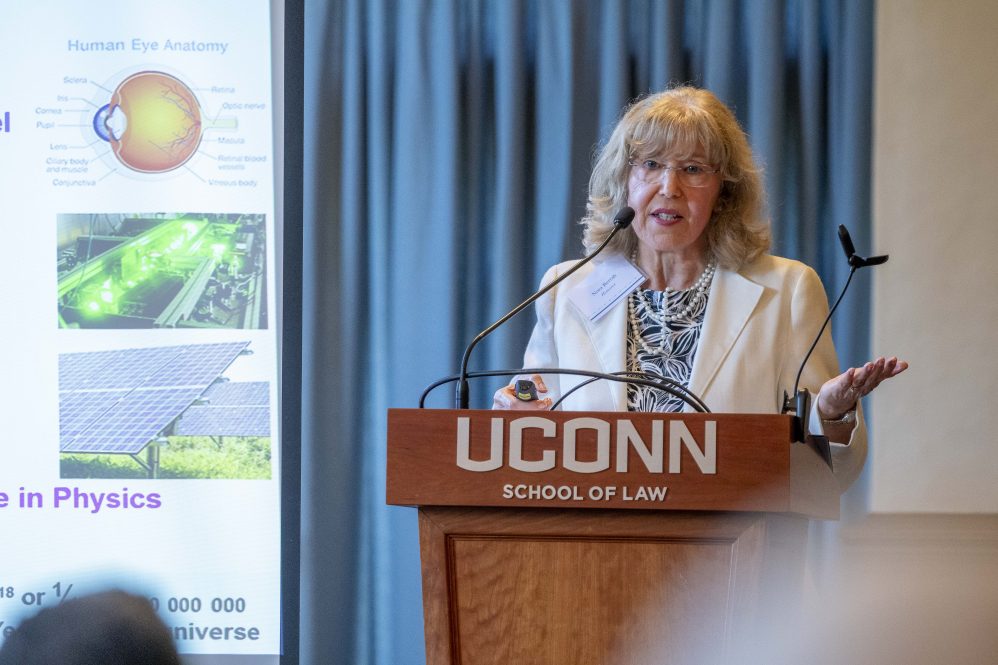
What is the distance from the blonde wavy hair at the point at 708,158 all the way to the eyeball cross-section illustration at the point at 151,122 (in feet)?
4.95

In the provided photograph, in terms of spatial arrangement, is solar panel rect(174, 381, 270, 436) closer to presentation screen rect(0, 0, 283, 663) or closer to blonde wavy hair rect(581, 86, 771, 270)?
presentation screen rect(0, 0, 283, 663)

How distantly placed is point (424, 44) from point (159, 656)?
258cm

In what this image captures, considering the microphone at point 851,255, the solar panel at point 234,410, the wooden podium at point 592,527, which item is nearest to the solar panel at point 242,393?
the solar panel at point 234,410

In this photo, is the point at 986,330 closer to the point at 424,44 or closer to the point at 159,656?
the point at 424,44

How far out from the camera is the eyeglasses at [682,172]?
2.15 meters

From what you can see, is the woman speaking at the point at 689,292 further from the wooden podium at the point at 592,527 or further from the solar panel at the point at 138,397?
the solar panel at the point at 138,397

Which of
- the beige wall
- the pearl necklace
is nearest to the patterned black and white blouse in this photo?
the pearl necklace

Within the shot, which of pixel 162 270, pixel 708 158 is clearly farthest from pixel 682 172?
pixel 162 270

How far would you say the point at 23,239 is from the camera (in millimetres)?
3215

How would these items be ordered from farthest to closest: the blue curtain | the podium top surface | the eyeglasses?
the blue curtain, the eyeglasses, the podium top surface

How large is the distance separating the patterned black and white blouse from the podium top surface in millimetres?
747

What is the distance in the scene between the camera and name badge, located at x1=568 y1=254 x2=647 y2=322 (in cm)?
208

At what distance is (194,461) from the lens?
3.16m

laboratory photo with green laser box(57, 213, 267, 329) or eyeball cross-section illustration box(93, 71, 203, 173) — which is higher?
eyeball cross-section illustration box(93, 71, 203, 173)
